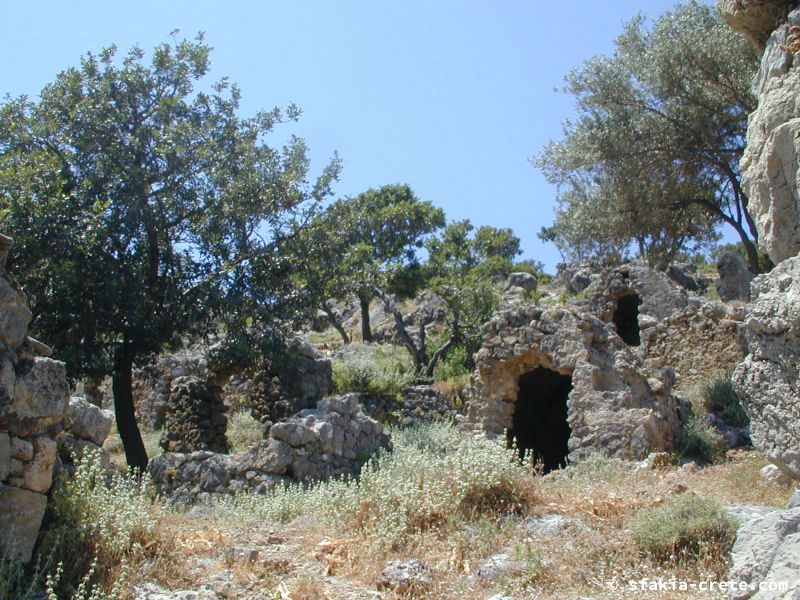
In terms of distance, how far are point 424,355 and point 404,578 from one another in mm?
17898

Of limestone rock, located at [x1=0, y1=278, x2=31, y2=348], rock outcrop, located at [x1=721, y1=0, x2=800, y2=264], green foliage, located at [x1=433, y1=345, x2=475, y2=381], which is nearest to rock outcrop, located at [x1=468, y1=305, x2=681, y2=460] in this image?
rock outcrop, located at [x1=721, y1=0, x2=800, y2=264]

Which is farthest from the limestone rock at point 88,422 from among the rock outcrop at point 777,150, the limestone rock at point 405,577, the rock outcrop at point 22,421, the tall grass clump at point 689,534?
the rock outcrop at point 777,150

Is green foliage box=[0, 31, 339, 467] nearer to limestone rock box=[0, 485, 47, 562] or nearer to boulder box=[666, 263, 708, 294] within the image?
limestone rock box=[0, 485, 47, 562]

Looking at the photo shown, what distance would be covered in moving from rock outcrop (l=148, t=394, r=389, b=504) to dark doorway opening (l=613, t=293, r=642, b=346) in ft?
37.6

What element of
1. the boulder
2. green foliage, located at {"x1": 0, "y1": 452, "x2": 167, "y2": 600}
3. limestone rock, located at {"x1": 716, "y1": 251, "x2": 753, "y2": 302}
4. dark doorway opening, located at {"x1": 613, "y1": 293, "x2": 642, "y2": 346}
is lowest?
green foliage, located at {"x1": 0, "y1": 452, "x2": 167, "y2": 600}

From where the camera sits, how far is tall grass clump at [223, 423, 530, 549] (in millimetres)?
8422

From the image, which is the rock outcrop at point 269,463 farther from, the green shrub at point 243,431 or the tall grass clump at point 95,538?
the green shrub at point 243,431

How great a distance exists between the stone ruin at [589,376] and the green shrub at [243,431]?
5281 mm

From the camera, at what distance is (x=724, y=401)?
1448cm

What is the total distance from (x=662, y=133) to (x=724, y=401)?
6238mm

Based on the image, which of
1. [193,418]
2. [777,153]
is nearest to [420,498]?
[777,153]

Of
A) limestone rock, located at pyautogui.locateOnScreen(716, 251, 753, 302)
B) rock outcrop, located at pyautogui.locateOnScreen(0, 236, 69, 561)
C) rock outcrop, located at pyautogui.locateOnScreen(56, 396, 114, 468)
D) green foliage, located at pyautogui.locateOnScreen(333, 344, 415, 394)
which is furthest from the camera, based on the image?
limestone rock, located at pyautogui.locateOnScreen(716, 251, 753, 302)

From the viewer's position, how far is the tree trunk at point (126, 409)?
14.6 meters

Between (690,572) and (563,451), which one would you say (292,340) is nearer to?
(563,451)
